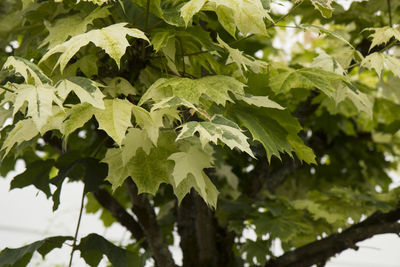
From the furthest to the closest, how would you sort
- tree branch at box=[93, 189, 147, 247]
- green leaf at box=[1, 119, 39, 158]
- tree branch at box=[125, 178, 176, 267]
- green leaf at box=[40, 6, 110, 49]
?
tree branch at box=[93, 189, 147, 247], tree branch at box=[125, 178, 176, 267], green leaf at box=[40, 6, 110, 49], green leaf at box=[1, 119, 39, 158]

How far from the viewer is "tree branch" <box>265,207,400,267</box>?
1.21 metres

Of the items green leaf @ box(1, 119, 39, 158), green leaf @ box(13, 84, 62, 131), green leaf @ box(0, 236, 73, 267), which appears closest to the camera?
green leaf @ box(13, 84, 62, 131)

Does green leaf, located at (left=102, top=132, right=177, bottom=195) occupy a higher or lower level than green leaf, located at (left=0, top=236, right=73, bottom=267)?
higher

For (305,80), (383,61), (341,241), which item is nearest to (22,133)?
(305,80)

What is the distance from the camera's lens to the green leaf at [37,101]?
66 centimetres

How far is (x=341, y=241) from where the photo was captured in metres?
1.22

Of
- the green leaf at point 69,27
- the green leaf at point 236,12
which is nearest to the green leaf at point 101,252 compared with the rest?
the green leaf at point 69,27

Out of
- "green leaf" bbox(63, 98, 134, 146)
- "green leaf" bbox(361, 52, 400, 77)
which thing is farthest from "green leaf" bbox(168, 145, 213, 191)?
"green leaf" bbox(361, 52, 400, 77)

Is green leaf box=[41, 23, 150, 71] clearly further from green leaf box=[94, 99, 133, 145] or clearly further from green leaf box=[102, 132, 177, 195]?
green leaf box=[102, 132, 177, 195]

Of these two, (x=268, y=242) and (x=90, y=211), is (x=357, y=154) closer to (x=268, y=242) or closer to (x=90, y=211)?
(x=268, y=242)

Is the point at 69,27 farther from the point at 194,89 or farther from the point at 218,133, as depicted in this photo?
the point at 218,133

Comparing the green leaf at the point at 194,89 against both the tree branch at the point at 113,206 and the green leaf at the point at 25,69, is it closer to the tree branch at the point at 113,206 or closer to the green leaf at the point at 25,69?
the green leaf at the point at 25,69

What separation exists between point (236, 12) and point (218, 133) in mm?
186

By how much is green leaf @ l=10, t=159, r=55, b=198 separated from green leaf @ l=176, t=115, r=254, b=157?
517mm
